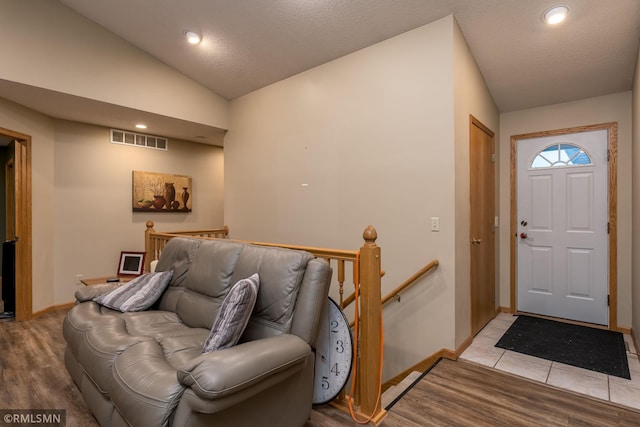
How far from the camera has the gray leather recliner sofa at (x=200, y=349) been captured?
4.42 feet

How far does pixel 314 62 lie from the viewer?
A: 3.62 m

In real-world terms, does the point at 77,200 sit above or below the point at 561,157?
below

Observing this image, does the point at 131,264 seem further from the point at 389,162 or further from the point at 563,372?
the point at 563,372

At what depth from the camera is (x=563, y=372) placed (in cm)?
253

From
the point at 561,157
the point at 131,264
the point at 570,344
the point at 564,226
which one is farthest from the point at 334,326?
the point at 131,264

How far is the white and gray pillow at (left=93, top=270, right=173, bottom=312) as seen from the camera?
246 cm

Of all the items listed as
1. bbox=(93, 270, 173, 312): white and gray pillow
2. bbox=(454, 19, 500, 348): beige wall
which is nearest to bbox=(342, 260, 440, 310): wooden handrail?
bbox=(454, 19, 500, 348): beige wall

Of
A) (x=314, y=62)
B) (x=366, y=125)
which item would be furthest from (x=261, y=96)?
(x=366, y=125)

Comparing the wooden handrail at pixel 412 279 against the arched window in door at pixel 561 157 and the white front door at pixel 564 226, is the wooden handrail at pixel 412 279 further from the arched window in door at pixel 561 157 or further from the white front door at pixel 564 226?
the arched window in door at pixel 561 157

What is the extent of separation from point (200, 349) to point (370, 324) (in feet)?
3.21

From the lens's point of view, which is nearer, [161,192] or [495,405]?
[495,405]

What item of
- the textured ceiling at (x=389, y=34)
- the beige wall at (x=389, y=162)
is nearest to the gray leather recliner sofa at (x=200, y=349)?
the beige wall at (x=389, y=162)

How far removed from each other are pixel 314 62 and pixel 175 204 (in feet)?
10.4

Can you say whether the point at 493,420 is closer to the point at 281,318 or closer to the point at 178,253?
the point at 281,318
